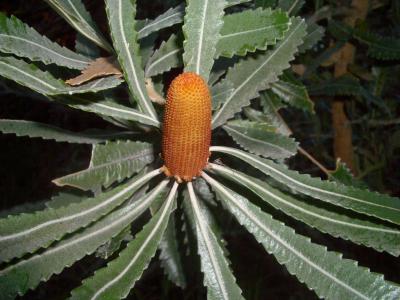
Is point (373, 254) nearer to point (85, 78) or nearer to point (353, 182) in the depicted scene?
point (353, 182)

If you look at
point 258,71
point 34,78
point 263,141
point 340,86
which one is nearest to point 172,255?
point 263,141

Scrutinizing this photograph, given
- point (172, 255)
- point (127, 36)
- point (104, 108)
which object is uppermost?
point (127, 36)

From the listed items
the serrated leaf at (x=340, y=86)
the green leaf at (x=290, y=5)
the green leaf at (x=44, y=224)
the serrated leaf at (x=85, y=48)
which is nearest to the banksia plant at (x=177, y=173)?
the green leaf at (x=44, y=224)

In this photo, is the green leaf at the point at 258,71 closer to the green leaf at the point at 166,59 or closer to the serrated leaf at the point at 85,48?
the green leaf at the point at 166,59

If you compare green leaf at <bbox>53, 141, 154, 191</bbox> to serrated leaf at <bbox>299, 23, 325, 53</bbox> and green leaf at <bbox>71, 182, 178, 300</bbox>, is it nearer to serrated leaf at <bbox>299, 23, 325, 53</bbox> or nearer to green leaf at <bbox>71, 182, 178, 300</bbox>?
green leaf at <bbox>71, 182, 178, 300</bbox>

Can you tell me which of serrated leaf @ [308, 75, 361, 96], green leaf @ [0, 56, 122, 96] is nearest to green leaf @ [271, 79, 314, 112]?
serrated leaf @ [308, 75, 361, 96]

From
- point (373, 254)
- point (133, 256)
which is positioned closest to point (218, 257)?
point (133, 256)

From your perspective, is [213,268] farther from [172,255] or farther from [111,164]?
[172,255]
